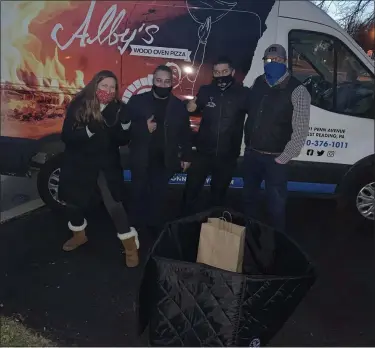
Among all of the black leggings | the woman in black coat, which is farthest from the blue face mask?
the black leggings

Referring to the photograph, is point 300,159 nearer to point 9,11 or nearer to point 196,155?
point 196,155

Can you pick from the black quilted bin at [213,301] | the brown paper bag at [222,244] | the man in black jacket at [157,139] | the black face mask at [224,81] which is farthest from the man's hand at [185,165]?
the black quilted bin at [213,301]

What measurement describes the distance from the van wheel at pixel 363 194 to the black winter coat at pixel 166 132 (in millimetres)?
1931

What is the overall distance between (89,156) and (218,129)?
1122 mm

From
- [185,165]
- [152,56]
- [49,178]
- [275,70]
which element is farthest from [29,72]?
[275,70]

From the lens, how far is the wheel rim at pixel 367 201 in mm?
4785

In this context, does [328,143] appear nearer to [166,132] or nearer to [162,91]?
[166,132]

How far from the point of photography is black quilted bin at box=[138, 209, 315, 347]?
92.7 inches

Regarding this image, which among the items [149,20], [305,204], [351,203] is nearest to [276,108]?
[149,20]

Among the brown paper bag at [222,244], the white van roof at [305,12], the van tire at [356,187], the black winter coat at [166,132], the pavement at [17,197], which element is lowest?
the pavement at [17,197]

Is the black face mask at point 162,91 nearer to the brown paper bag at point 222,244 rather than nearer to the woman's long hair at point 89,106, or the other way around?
the woman's long hair at point 89,106

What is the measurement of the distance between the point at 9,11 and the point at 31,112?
3.06 ft

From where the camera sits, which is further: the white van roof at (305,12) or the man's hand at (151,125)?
the white van roof at (305,12)

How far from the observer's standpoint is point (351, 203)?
15.9ft
